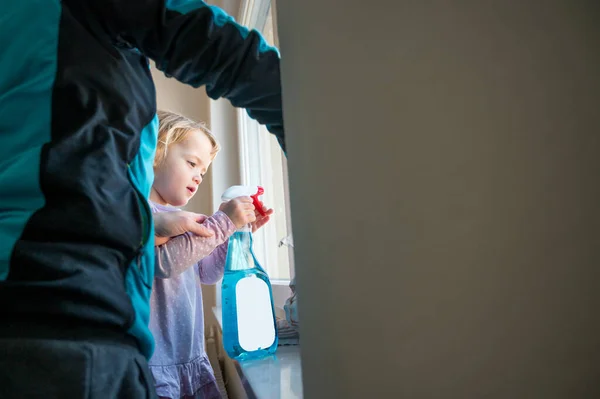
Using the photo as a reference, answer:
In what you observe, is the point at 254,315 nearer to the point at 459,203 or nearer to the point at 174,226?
the point at 174,226

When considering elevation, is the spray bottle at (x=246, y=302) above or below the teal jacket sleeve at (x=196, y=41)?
below

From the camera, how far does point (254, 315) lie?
2.78 ft

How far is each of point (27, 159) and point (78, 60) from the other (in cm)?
13

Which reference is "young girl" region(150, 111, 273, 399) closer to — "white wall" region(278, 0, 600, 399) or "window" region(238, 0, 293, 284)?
"window" region(238, 0, 293, 284)

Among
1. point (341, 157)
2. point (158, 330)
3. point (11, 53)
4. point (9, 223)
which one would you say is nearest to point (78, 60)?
point (11, 53)

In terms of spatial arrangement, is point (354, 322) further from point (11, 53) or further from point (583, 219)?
point (11, 53)

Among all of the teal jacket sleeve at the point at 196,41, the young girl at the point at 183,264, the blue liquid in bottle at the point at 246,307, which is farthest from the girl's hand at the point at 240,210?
the teal jacket sleeve at the point at 196,41

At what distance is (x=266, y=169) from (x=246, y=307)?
0.90 metres

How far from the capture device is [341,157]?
26cm

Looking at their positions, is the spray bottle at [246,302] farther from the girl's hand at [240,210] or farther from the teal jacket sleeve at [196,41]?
the teal jacket sleeve at [196,41]

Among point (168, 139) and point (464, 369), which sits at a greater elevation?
point (168, 139)

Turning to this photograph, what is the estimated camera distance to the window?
4.74 ft

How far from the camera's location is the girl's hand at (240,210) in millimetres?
839

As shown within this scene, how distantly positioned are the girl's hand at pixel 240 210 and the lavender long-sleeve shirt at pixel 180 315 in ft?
0.05
